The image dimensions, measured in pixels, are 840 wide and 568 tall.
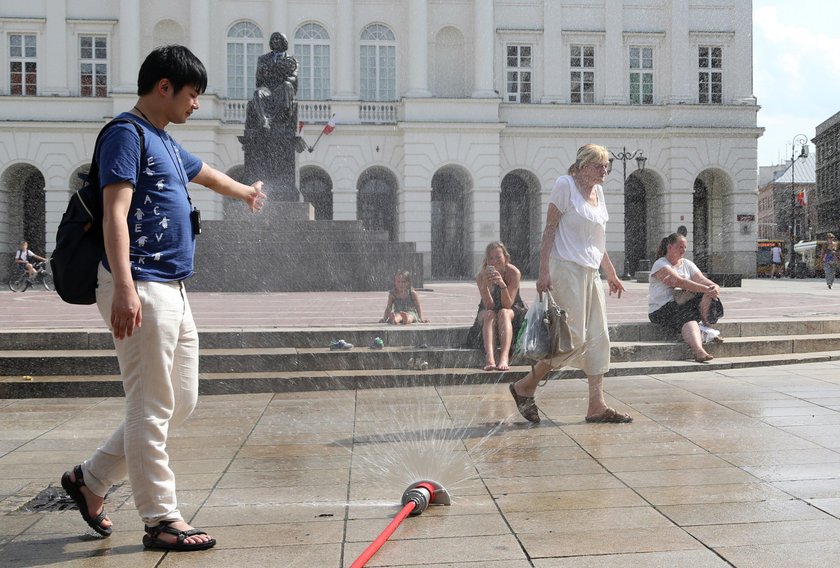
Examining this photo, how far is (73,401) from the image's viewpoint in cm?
796

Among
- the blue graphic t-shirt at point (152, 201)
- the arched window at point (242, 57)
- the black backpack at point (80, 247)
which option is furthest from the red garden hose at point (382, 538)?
the arched window at point (242, 57)

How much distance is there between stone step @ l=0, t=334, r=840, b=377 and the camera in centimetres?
865

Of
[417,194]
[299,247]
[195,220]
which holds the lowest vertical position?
[195,220]

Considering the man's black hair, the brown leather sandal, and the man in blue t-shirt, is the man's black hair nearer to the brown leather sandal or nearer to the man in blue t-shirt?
the man in blue t-shirt

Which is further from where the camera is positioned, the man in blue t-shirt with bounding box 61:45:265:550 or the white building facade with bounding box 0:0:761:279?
the white building facade with bounding box 0:0:761:279

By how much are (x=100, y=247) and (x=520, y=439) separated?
3.29m

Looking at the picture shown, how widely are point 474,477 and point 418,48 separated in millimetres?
33709

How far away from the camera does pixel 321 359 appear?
29.5 feet

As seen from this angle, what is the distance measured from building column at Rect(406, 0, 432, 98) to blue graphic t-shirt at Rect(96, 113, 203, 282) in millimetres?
33638

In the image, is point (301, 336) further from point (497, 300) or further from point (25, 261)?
point (25, 261)

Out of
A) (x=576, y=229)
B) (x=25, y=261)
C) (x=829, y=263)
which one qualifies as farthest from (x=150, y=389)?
(x=829, y=263)

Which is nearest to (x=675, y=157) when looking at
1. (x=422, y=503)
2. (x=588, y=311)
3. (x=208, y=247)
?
(x=208, y=247)

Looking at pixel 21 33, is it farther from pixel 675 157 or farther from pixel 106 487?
pixel 106 487

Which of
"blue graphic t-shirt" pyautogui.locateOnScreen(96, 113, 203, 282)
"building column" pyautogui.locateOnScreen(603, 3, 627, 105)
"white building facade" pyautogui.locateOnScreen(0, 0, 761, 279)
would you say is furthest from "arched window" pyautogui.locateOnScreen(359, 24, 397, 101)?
"blue graphic t-shirt" pyautogui.locateOnScreen(96, 113, 203, 282)
